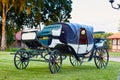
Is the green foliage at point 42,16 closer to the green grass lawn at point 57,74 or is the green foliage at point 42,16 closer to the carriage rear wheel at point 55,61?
the green grass lawn at point 57,74

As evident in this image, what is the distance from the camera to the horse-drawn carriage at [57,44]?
14141mm

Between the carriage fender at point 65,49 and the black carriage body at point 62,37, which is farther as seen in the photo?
the carriage fender at point 65,49

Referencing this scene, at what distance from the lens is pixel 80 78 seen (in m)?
12.2

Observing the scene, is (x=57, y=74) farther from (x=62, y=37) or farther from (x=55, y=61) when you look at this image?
(x=62, y=37)

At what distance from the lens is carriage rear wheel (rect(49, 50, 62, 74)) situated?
45.0 feet

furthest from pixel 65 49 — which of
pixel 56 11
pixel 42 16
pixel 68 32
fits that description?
pixel 56 11

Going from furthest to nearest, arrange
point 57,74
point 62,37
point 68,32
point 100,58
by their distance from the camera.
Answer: point 100,58 < point 68,32 < point 62,37 < point 57,74

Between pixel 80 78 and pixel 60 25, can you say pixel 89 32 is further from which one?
pixel 80 78

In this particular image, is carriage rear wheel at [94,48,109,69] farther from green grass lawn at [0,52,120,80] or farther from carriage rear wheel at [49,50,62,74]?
Answer: carriage rear wheel at [49,50,62,74]

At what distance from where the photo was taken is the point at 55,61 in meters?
13.9

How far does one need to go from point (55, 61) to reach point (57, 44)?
2.99 feet

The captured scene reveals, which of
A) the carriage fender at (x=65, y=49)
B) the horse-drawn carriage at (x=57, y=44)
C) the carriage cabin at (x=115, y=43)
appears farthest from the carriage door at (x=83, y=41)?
the carriage cabin at (x=115, y=43)

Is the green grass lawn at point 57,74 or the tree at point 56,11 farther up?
the tree at point 56,11

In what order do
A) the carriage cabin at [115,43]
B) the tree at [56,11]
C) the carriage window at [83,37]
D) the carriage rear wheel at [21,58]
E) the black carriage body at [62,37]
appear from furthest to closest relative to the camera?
the carriage cabin at [115,43] → the tree at [56,11] → the carriage window at [83,37] → the carriage rear wheel at [21,58] → the black carriage body at [62,37]
